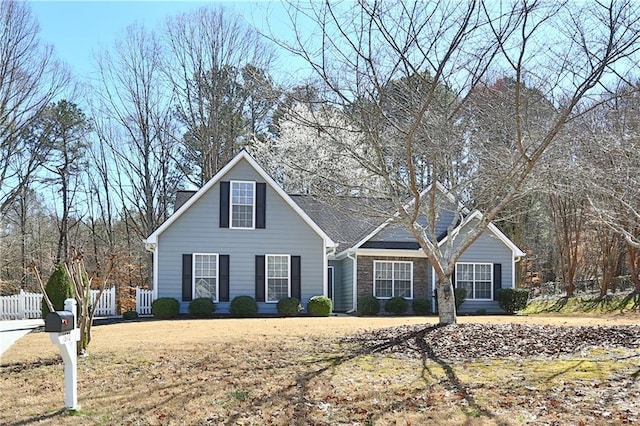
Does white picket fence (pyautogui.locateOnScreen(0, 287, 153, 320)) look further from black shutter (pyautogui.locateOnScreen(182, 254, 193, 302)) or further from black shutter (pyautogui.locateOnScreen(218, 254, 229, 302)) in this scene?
black shutter (pyautogui.locateOnScreen(218, 254, 229, 302))

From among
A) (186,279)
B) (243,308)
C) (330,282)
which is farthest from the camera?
(330,282)

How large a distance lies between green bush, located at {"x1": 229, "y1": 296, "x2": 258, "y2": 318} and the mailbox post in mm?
12050

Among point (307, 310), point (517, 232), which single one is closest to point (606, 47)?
point (307, 310)

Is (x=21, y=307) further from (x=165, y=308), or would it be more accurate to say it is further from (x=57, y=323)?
(x=57, y=323)

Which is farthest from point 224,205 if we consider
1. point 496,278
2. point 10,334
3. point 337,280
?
point 496,278

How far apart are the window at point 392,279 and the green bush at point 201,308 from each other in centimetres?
552

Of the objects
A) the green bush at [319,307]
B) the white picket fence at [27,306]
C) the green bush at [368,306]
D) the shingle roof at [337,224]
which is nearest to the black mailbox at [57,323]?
the green bush at [319,307]

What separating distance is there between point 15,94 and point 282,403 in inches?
850

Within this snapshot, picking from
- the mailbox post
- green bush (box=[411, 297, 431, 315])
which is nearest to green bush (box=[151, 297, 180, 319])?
green bush (box=[411, 297, 431, 315])

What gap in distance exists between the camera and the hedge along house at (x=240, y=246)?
20.5 m

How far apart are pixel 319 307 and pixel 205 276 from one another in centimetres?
361

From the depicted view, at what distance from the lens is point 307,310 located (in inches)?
818

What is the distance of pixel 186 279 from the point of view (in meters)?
20.5

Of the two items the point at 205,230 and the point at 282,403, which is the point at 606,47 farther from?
the point at 205,230
